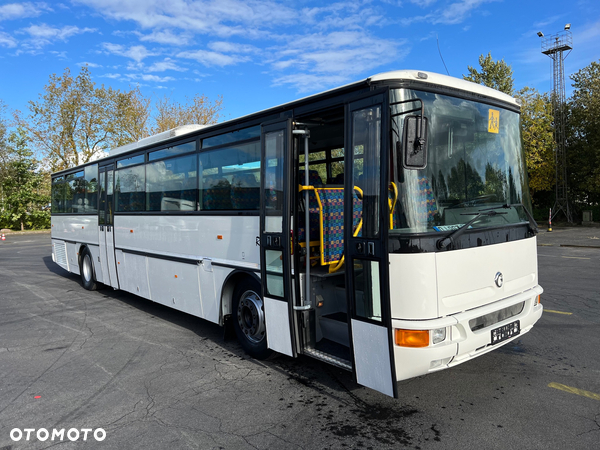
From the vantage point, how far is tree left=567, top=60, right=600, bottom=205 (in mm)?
30453

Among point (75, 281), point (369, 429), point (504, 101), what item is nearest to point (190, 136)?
point (504, 101)

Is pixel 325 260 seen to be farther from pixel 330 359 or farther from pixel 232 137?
pixel 232 137

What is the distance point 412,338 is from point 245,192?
287cm

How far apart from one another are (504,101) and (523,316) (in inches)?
88.2

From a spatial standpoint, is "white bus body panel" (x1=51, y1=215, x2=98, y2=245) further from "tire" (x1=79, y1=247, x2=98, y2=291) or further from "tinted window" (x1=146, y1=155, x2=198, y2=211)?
"tinted window" (x1=146, y1=155, x2=198, y2=211)

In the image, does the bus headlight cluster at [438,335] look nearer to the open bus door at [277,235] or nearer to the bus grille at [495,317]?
the bus grille at [495,317]

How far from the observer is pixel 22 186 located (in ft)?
123

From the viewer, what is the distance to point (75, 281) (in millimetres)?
12406

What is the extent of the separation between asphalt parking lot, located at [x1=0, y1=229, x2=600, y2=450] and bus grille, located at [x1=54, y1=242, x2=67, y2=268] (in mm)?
5369

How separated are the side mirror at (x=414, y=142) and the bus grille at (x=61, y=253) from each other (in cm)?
1136

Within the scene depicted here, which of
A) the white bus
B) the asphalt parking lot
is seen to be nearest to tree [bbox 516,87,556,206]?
the asphalt parking lot

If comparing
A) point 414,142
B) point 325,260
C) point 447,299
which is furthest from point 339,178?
point 447,299

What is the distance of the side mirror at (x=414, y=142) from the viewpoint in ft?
11.5

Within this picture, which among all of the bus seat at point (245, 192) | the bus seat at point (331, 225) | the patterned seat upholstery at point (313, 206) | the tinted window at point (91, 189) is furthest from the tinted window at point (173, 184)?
the tinted window at point (91, 189)
